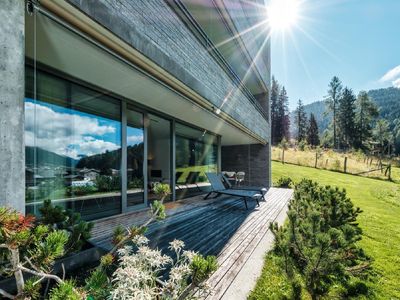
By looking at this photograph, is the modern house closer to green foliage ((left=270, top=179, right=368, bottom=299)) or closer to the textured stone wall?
the textured stone wall

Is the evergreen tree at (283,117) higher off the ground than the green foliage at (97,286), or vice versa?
the evergreen tree at (283,117)

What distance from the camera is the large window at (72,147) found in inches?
167

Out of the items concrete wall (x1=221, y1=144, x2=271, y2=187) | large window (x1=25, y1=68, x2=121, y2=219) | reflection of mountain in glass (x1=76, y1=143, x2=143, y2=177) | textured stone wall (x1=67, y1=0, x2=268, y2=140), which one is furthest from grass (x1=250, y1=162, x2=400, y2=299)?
concrete wall (x1=221, y1=144, x2=271, y2=187)

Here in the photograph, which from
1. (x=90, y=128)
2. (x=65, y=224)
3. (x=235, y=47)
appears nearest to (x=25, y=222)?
(x=65, y=224)

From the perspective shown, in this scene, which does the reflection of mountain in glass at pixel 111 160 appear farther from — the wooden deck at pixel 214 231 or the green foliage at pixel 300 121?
the green foliage at pixel 300 121

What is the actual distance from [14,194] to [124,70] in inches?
125

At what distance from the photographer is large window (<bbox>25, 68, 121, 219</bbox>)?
4234 mm

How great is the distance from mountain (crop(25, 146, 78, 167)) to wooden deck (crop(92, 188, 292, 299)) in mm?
1606

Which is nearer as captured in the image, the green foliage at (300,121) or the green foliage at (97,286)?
the green foliage at (97,286)

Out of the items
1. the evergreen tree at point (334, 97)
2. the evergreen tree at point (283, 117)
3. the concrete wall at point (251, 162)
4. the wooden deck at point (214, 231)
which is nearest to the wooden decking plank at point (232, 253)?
the wooden deck at point (214, 231)

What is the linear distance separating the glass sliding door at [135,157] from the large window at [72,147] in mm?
377

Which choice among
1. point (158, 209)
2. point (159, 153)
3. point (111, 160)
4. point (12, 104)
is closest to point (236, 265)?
point (158, 209)

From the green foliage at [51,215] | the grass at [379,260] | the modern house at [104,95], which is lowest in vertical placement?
the grass at [379,260]

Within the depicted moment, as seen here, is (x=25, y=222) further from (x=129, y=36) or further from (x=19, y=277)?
(x=129, y=36)
